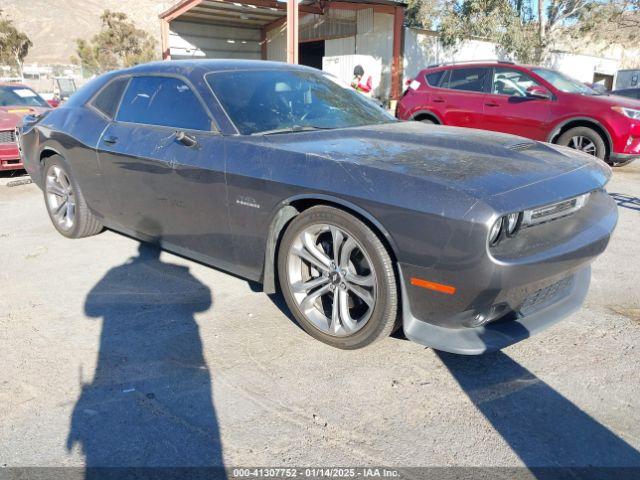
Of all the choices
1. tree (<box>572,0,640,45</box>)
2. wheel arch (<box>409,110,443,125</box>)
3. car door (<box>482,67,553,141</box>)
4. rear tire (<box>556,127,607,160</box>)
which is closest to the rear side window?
wheel arch (<box>409,110,443,125</box>)

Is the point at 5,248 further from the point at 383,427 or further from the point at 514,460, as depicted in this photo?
the point at 514,460

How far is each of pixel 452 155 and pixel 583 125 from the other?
237 inches

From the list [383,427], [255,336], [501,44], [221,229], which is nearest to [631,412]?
[383,427]

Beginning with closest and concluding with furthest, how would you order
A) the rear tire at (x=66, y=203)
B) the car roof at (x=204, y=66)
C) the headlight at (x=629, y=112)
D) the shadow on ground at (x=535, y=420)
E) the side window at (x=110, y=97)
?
the shadow on ground at (x=535, y=420) → the car roof at (x=204, y=66) → the side window at (x=110, y=97) → the rear tire at (x=66, y=203) → the headlight at (x=629, y=112)

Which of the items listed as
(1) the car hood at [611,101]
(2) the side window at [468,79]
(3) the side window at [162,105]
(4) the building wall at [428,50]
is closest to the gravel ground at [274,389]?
(3) the side window at [162,105]

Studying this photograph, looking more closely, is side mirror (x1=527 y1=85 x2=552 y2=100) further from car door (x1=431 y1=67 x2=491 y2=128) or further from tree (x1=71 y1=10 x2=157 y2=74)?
tree (x1=71 y1=10 x2=157 y2=74)

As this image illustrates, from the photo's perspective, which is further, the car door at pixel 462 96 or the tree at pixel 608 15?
the tree at pixel 608 15

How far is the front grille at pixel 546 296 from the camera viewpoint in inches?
108

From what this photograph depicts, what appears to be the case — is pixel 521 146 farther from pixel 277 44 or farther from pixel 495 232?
pixel 277 44

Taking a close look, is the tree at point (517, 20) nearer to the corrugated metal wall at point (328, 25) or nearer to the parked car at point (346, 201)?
the corrugated metal wall at point (328, 25)

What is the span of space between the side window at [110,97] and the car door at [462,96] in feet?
19.5

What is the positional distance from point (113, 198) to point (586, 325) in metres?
3.56

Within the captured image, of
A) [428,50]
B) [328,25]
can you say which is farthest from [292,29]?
[328,25]

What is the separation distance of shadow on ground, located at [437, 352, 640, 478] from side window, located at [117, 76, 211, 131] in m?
2.25
